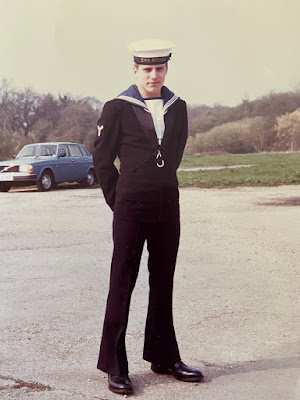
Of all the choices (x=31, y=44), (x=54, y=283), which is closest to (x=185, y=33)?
(x=31, y=44)

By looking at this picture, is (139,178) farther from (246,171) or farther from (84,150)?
(246,171)

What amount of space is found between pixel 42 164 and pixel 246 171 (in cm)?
593

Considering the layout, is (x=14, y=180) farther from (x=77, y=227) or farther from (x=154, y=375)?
(x=154, y=375)

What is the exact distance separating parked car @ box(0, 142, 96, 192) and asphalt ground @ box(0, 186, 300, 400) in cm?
596

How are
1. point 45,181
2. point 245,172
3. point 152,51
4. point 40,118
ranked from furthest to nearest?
point 245,172 < point 45,181 < point 40,118 < point 152,51

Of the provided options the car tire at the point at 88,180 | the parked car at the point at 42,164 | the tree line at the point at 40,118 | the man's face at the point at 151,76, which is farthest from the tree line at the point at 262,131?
the man's face at the point at 151,76

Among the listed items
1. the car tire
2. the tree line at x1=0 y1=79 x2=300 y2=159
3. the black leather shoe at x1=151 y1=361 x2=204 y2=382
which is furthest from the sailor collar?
the car tire

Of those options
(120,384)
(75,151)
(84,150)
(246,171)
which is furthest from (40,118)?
(120,384)

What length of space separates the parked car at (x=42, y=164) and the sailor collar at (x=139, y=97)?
11.6 metres

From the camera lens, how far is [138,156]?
305 centimetres

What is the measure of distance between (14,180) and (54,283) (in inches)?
391

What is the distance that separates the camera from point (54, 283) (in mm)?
5547

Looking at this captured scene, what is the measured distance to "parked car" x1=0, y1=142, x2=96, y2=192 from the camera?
15203 millimetres

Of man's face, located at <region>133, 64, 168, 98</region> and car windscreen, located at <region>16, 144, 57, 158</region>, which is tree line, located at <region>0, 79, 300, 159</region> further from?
man's face, located at <region>133, 64, 168, 98</region>
